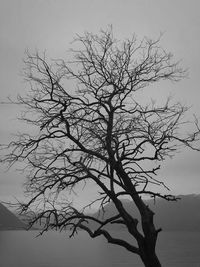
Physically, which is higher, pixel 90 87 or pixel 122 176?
pixel 90 87

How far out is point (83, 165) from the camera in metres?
11.5

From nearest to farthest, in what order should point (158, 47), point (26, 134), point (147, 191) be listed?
point (147, 191) < point (26, 134) < point (158, 47)

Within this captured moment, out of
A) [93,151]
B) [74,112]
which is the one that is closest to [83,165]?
[93,151]

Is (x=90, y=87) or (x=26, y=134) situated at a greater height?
(x=90, y=87)

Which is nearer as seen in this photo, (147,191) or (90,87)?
(147,191)

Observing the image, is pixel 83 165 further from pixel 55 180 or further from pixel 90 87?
pixel 90 87

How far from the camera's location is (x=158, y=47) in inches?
510

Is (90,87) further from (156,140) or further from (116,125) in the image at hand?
(156,140)

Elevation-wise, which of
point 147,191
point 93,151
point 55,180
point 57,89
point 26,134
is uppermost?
point 57,89

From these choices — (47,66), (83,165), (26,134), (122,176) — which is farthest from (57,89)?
(122,176)

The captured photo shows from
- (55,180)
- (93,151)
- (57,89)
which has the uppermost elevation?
(57,89)

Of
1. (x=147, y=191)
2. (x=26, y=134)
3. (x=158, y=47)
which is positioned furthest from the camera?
(x=158, y=47)

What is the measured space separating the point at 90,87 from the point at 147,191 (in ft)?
13.5

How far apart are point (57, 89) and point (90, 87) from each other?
116 centimetres
